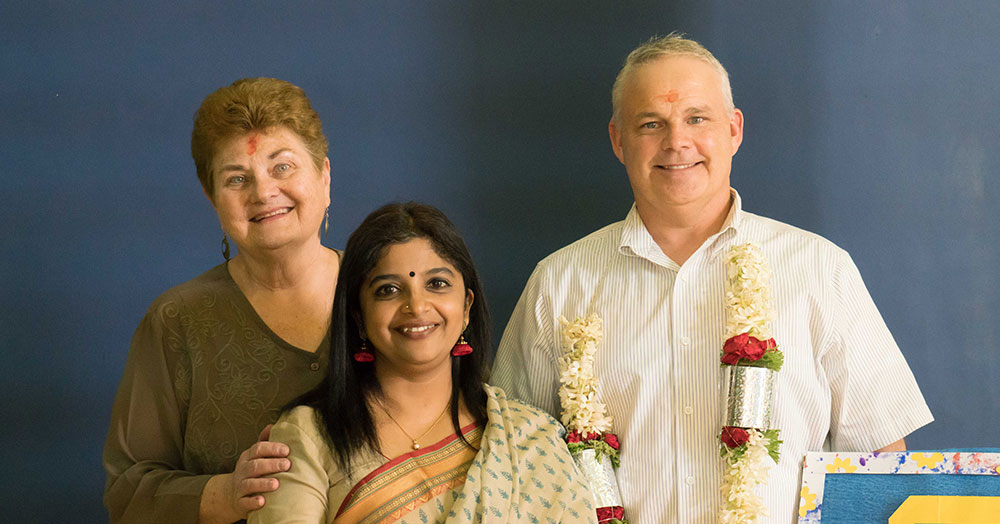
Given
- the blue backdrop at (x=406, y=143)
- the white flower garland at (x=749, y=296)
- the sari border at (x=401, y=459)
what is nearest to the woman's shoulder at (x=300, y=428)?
the sari border at (x=401, y=459)

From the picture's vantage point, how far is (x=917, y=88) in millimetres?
3422

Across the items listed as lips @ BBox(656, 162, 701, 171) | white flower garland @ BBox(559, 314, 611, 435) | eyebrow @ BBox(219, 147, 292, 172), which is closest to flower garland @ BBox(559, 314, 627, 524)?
white flower garland @ BBox(559, 314, 611, 435)

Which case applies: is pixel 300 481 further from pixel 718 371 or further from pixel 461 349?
pixel 718 371

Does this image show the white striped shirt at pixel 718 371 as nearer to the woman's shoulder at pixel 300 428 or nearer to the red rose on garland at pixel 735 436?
the red rose on garland at pixel 735 436

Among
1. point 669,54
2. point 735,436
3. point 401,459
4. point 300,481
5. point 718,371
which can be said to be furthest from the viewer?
point 669,54

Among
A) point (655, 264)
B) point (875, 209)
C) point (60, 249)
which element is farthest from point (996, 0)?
point (60, 249)

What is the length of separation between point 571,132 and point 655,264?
1.13 meters

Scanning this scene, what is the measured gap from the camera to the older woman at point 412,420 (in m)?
2.17

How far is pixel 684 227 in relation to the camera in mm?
2607

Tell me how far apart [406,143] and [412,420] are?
4.94 ft

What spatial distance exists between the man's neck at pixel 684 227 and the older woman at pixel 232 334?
3.18ft

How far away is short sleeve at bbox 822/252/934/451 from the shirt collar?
0.30 m

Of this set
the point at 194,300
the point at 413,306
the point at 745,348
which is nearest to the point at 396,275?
the point at 413,306

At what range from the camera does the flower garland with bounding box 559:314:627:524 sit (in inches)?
96.5
